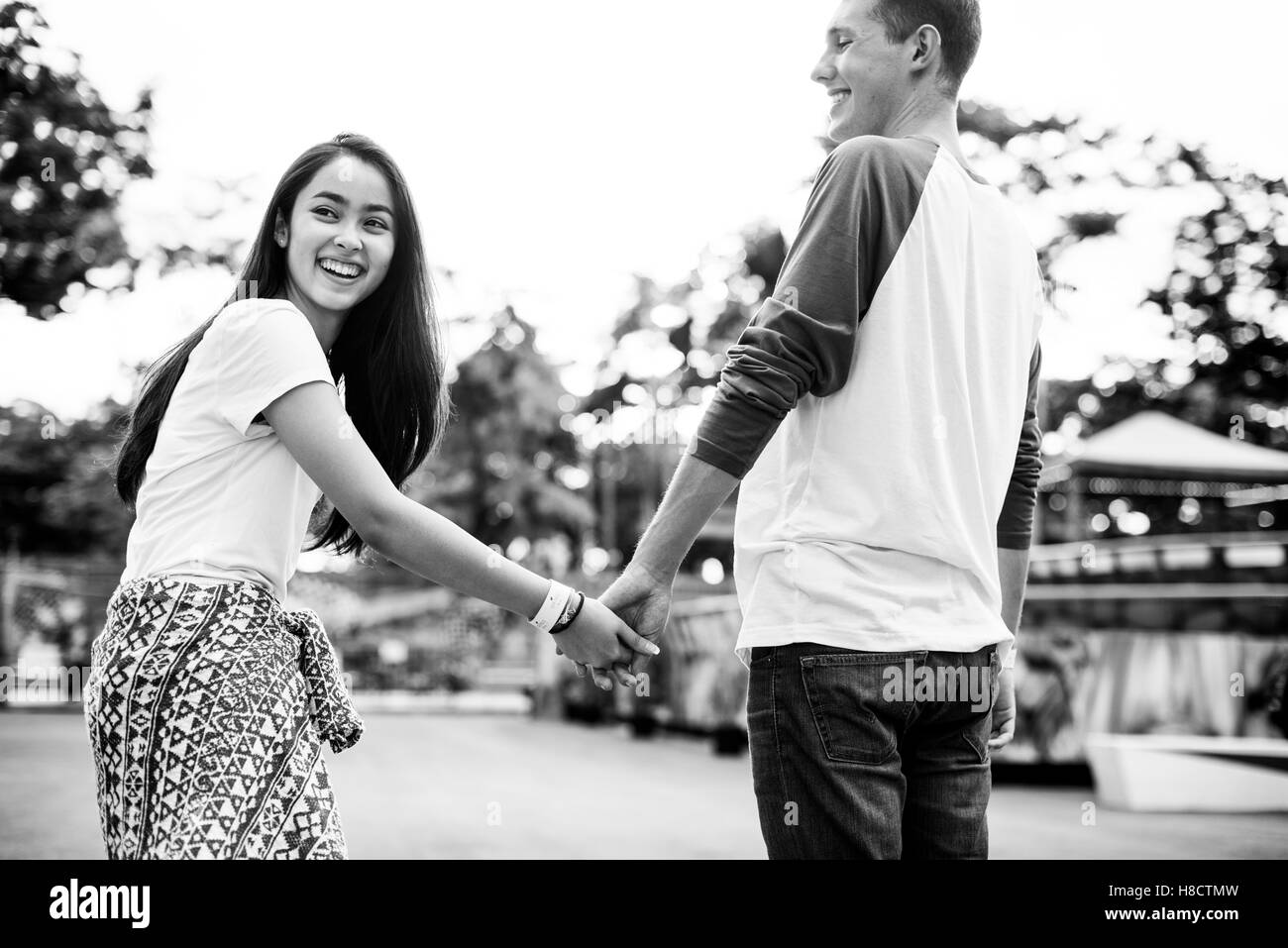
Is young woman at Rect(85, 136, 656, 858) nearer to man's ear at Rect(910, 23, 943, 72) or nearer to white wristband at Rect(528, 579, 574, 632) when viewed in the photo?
white wristband at Rect(528, 579, 574, 632)

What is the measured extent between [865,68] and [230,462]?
3.94 ft

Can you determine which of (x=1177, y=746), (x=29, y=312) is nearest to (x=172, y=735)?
(x=29, y=312)

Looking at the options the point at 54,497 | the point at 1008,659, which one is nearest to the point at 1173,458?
the point at 1008,659

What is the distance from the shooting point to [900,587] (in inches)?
75.7

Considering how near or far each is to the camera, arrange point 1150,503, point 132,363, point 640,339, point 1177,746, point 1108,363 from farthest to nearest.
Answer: point 1150,503 < point 640,339 < point 1108,363 < point 132,363 < point 1177,746

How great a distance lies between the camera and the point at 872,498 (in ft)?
6.32

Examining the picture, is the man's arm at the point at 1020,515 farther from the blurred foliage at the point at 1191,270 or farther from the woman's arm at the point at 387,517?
the blurred foliage at the point at 1191,270

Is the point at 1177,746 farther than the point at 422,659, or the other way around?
the point at 422,659

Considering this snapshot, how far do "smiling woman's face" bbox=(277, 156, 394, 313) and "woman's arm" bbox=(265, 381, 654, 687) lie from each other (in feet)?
0.94

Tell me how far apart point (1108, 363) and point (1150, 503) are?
29.1 ft

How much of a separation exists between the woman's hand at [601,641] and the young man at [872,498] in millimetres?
304

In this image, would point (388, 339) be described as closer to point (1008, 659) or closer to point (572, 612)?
point (572, 612)

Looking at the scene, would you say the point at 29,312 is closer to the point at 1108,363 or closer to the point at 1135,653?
the point at 1135,653

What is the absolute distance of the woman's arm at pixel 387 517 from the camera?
2.02m
